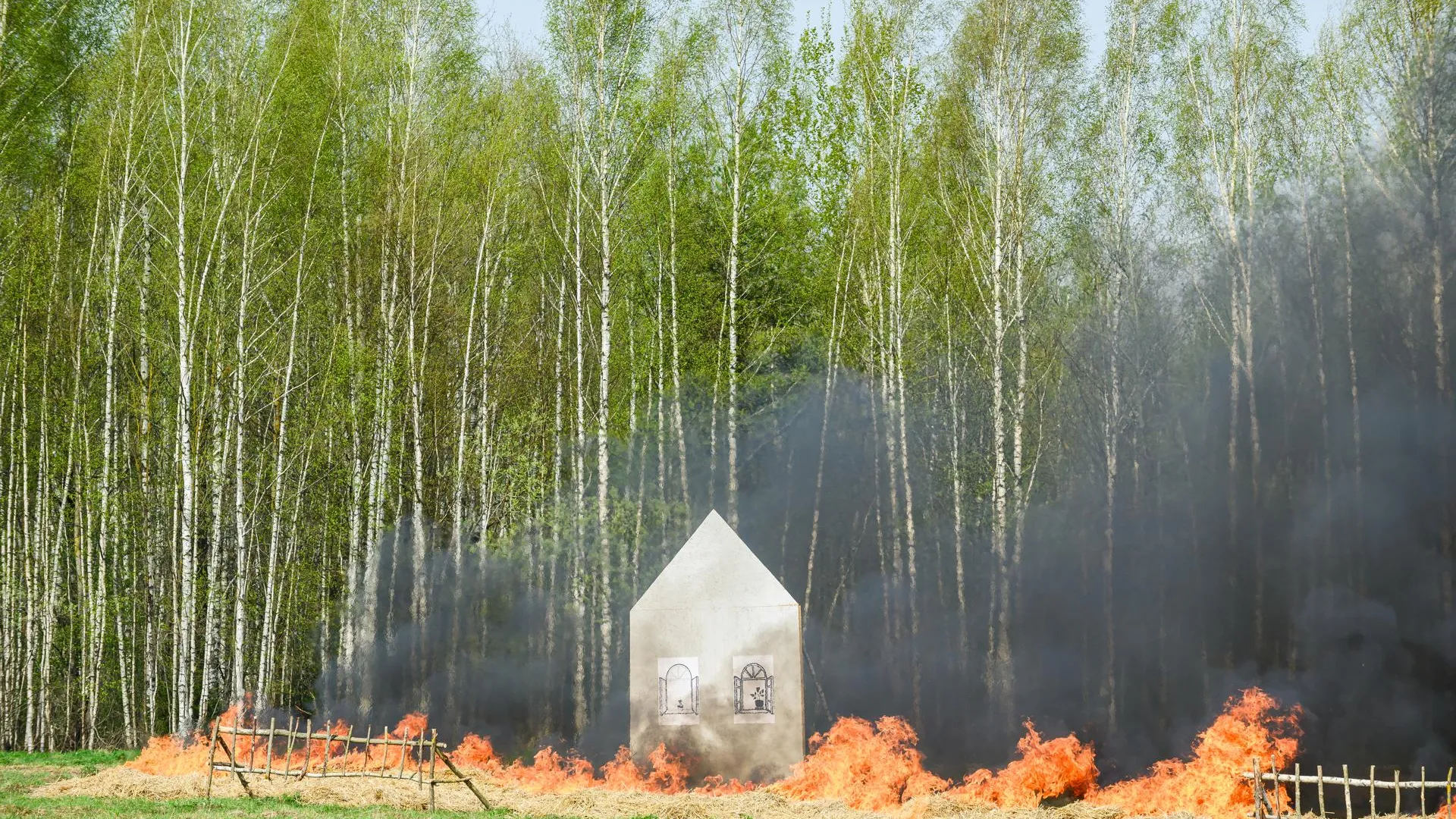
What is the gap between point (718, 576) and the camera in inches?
621

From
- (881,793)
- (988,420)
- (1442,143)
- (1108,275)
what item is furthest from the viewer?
(988,420)

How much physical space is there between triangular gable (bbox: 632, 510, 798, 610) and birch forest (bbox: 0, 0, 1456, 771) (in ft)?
10.4

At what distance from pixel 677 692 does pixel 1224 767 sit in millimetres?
6469

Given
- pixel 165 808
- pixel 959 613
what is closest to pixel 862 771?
pixel 959 613

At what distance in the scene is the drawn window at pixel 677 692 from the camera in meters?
15.6

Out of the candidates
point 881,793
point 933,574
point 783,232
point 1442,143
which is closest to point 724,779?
point 881,793

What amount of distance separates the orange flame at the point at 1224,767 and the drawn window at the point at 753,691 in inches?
159

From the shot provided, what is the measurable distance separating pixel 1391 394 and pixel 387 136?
16.3 metres

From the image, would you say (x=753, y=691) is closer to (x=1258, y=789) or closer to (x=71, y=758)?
(x=1258, y=789)

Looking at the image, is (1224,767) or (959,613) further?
(959,613)

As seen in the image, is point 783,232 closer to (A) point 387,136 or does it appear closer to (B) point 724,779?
(A) point 387,136

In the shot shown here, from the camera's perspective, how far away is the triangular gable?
1575cm

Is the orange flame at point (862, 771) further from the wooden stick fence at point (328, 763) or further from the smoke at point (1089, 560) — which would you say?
the wooden stick fence at point (328, 763)

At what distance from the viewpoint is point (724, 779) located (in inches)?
609
